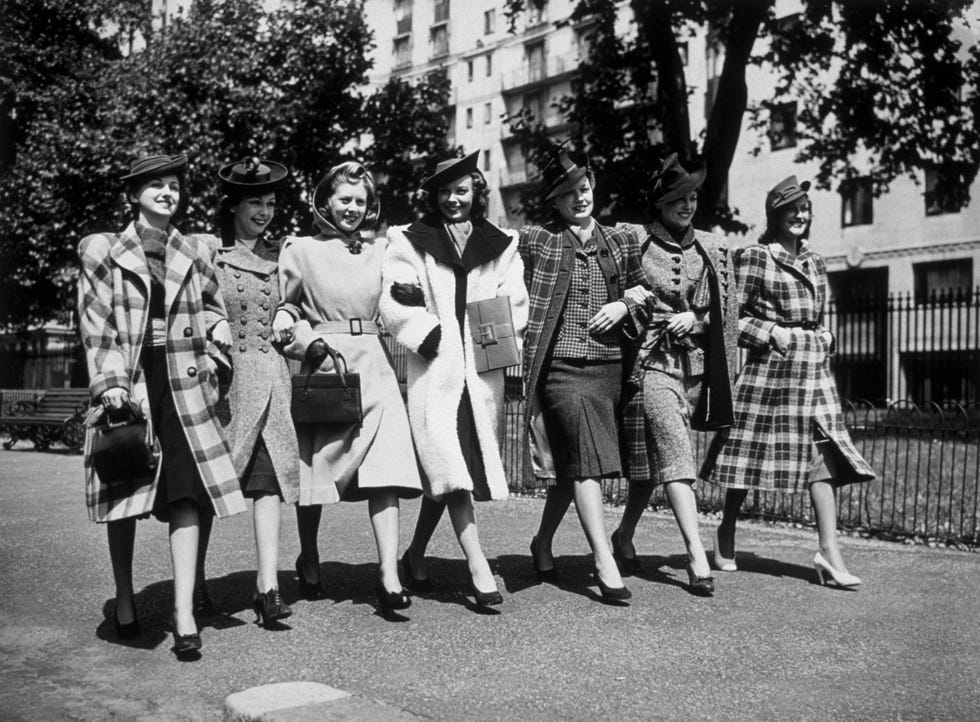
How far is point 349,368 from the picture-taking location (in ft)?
18.5

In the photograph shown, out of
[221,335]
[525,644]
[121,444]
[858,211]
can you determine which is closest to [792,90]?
[858,211]

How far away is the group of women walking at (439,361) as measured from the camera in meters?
5.04

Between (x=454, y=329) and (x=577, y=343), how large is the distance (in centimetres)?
66

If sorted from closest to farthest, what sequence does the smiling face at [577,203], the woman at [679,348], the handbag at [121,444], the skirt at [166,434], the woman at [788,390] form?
1. the handbag at [121,444]
2. the skirt at [166,434]
3. the woman at [679,348]
4. the smiling face at [577,203]
5. the woman at [788,390]

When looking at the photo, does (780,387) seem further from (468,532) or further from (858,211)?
(858,211)

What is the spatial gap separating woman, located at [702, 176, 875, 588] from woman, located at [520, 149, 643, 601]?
893 mm

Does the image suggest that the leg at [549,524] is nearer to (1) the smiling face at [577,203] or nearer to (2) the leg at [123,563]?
(1) the smiling face at [577,203]

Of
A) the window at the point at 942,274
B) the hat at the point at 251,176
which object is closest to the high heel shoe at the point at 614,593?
the hat at the point at 251,176

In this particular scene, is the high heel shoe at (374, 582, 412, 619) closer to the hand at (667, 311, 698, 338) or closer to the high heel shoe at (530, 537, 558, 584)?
the high heel shoe at (530, 537, 558, 584)

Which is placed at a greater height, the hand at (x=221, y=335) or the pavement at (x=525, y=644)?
the hand at (x=221, y=335)

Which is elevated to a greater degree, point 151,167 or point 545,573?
point 151,167

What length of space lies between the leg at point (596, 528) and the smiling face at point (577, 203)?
1.37m

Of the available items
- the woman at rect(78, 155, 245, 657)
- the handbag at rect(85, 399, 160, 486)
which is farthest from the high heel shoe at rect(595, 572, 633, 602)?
the handbag at rect(85, 399, 160, 486)

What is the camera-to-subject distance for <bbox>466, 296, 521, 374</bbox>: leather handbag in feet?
18.7
